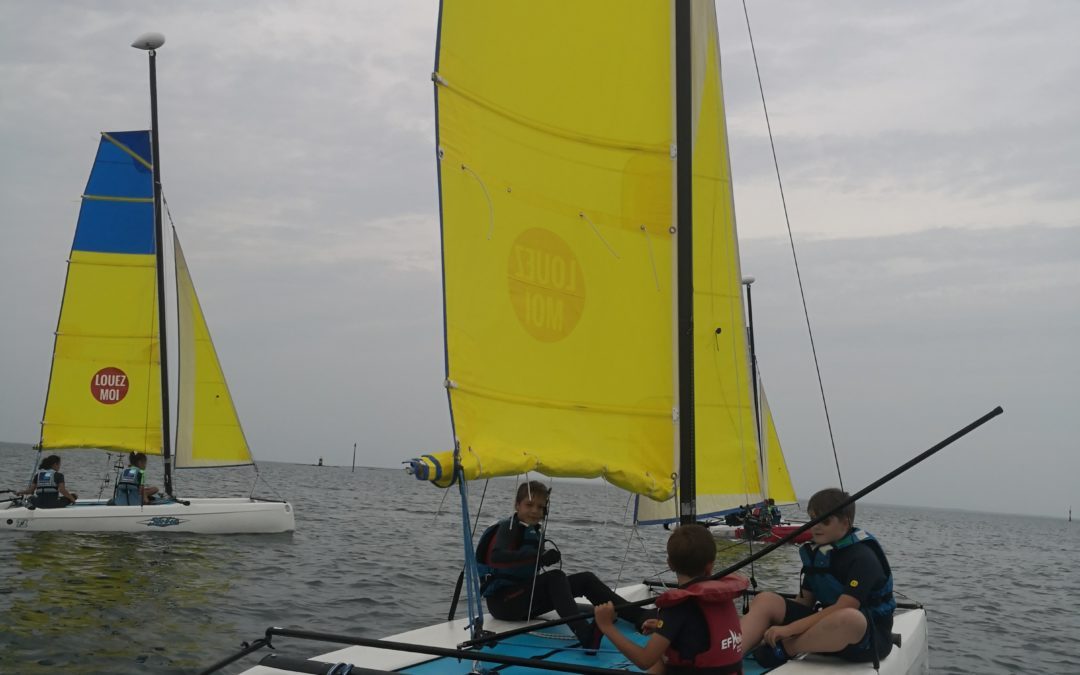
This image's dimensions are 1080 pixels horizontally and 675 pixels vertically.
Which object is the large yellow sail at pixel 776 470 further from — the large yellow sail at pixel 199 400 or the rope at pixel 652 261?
the large yellow sail at pixel 199 400

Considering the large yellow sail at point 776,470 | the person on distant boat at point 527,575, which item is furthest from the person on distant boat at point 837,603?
the large yellow sail at point 776,470

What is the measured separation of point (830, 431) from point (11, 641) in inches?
319

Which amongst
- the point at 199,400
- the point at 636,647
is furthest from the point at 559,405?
the point at 199,400

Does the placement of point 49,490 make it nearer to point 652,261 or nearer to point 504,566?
point 504,566

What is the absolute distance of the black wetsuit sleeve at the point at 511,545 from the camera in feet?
20.2

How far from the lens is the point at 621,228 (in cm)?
665

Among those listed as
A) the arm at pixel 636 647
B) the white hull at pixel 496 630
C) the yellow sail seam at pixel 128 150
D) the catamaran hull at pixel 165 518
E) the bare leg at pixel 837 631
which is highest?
the yellow sail seam at pixel 128 150

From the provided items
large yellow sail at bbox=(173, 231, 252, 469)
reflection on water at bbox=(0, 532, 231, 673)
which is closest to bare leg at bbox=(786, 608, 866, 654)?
reflection on water at bbox=(0, 532, 231, 673)

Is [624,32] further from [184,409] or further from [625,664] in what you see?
[184,409]

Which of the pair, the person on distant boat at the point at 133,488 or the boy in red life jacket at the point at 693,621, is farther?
the person on distant boat at the point at 133,488

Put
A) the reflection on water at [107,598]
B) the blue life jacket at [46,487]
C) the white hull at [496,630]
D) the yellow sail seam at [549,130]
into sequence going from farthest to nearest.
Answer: the blue life jacket at [46,487] → the reflection on water at [107,598] → the yellow sail seam at [549,130] → the white hull at [496,630]

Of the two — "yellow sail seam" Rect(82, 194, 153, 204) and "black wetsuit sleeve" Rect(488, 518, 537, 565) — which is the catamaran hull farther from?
"black wetsuit sleeve" Rect(488, 518, 537, 565)

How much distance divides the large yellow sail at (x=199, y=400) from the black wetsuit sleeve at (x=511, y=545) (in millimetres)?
15329

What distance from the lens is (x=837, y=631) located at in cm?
535
